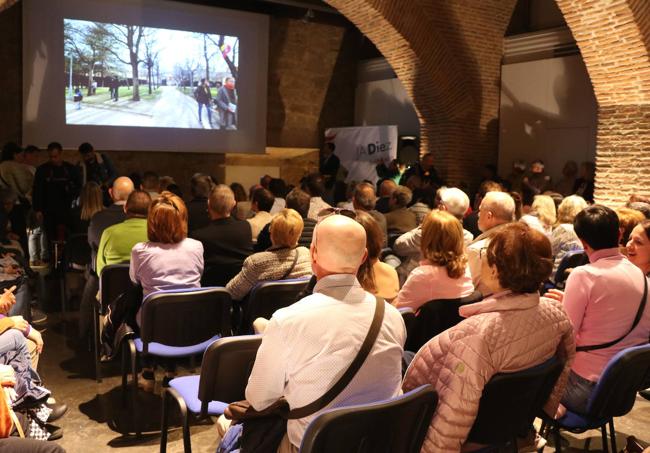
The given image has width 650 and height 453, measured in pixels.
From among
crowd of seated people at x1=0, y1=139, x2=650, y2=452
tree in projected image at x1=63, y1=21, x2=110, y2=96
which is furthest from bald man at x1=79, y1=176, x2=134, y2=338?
tree in projected image at x1=63, y1=21, x2=110, y2=96

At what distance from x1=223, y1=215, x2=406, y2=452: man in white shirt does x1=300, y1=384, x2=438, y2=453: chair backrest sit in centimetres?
13

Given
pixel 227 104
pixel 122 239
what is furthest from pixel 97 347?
pixel 227 104

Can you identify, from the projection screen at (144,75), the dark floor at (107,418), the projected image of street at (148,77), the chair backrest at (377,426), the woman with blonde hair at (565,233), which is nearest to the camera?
the chair backrest at (377,426)

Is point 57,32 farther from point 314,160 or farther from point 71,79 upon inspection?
point 314,160

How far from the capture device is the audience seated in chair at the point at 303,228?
15.6ft

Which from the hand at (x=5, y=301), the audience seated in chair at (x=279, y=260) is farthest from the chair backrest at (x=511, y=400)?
the hand at (x=5, y=301)

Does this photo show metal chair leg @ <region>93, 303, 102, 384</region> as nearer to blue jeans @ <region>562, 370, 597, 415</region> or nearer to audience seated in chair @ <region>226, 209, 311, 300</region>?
audience seated in chair @ <region>226, 209, 311, 300</region>

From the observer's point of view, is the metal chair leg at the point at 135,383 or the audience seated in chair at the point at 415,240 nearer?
the metal chair leg at the point at 135,383

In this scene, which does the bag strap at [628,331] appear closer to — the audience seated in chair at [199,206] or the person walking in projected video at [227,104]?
the audience seated in chair at [199,206]

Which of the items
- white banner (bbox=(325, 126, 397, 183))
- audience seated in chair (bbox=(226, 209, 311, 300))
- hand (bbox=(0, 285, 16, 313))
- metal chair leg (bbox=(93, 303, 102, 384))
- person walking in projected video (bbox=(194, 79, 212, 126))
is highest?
person walking in projected video (bbox=(194, 79, 212, 126))

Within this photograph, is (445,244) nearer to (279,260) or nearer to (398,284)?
(398,284)

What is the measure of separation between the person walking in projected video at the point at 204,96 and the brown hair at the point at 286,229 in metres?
9.93

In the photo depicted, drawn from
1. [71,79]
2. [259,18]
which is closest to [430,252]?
[71,79]

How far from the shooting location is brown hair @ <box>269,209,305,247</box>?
12.8 ft
